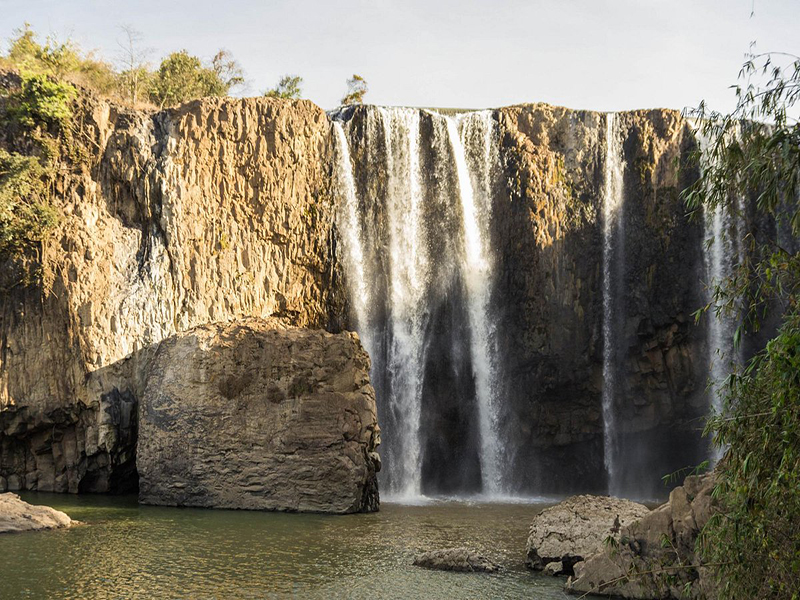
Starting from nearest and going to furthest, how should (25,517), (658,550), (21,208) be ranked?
(658,550) → (25,517) → (21,208)

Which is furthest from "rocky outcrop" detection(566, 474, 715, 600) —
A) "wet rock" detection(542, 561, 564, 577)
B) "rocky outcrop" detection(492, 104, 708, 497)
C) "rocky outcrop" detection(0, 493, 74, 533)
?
"rocky outcrop" detection(492, 104, 708, 497)

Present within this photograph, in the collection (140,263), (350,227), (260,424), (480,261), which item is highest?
(350,227)

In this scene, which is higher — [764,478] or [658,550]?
[764,478]

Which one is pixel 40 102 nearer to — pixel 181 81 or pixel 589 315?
pixel 181 81

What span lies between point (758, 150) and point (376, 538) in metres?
11.7

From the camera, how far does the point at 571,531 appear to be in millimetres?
14648

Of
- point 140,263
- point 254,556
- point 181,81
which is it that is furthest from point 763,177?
point 181,81

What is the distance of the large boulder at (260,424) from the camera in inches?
817

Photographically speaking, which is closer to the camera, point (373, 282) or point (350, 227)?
point (373, 282)

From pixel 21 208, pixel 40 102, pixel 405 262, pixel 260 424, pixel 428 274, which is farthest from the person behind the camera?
pixel 428 274

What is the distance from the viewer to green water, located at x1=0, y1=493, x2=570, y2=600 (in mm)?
12719

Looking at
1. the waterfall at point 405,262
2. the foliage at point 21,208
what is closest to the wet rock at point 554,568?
the waterfall at point 405,262

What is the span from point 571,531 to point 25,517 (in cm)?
1037

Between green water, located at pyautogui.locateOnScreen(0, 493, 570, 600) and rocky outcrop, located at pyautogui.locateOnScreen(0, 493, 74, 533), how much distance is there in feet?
1.36
